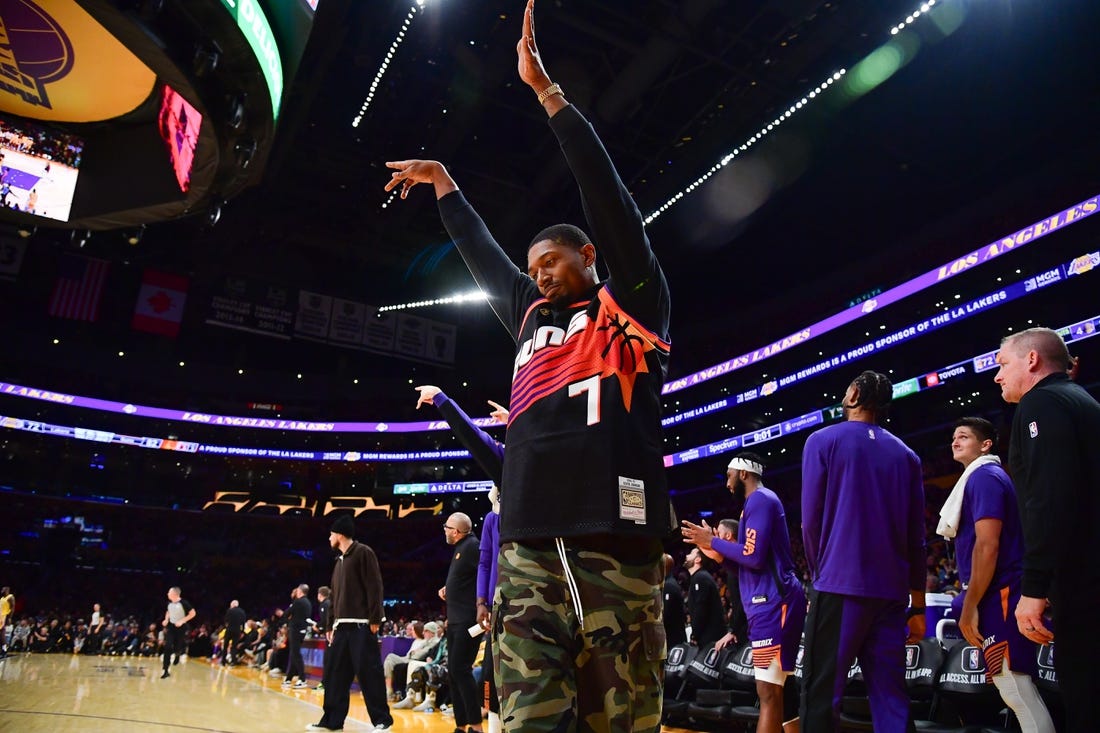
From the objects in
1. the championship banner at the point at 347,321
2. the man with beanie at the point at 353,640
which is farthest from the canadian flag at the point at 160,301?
the man with beanie at the point at 353,640

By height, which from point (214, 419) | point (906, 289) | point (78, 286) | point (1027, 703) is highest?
point (78, 286)

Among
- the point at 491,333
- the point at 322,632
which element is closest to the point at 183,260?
the point at 491,333

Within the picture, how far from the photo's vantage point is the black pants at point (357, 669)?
20.9ft

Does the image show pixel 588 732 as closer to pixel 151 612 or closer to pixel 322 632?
pixel 322 632

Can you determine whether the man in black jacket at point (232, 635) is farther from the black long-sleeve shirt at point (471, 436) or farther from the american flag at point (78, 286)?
the black long-sleeve shirt at point (471, 436)

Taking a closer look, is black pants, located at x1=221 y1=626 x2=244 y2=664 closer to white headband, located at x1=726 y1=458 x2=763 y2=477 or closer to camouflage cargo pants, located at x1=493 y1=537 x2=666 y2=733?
white headband, located at x1=726 y1=458 x2=763 y2=477

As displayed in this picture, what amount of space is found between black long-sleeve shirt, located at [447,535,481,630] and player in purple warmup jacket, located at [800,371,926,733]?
12.0 feet

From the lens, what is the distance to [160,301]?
23.0m

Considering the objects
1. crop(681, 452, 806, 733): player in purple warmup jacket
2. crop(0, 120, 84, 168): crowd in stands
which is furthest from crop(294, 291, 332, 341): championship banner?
crop(681, 452, 806, 733): player in purple warmup jacket

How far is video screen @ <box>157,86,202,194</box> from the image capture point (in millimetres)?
5996

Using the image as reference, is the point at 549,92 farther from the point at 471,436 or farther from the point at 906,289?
the point at 906,289

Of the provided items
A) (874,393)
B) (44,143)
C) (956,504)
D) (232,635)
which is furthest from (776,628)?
(232,635)

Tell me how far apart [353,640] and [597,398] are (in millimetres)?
5745

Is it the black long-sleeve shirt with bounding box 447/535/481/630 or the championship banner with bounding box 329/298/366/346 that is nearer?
the black long-sleeve shirt with bounding box 447/535/481/630
